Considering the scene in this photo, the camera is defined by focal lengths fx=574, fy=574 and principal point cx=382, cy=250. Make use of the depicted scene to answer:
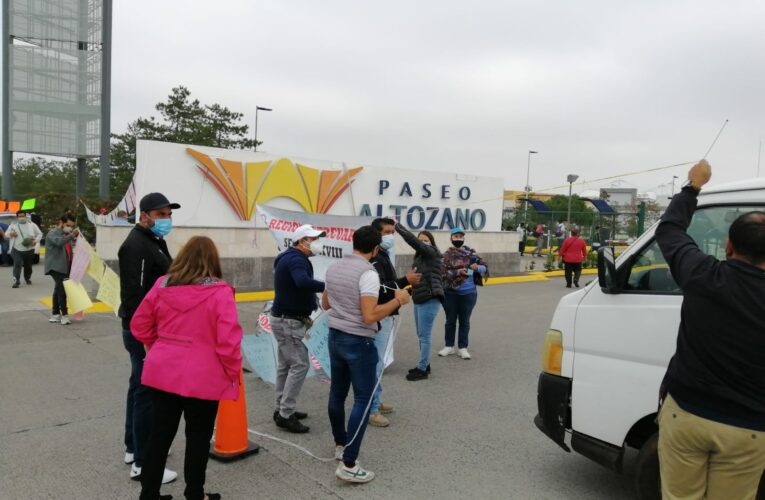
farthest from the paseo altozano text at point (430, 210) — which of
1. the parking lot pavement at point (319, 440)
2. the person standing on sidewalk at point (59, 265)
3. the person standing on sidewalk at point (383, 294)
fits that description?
the person standing on sidewalk at point (383, 294)

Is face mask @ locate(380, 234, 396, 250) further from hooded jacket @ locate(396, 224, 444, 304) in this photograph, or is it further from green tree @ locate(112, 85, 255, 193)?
green tree @ locate(112, 85, 255, 193)

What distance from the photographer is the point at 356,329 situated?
12.8 ft

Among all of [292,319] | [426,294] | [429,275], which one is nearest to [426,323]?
[426,294]

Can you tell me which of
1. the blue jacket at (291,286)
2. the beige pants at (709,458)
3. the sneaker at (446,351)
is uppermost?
the blue jacket at (291,286)

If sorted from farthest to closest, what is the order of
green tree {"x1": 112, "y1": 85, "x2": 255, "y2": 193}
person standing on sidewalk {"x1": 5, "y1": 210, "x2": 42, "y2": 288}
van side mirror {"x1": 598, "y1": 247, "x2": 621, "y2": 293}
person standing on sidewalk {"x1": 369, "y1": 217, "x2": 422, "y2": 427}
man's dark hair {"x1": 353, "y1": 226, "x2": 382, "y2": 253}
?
green tree {"x1": 112, "y1": 85, "x2": 255, "y2": 193} < person standing on sidewalk {"x1": 5, "y1": 210, "x2": 42, "y2": 288} < person standing on sidewalk {"x1": 369, "y1": 217, "x2": 422, "y2": 427} < man's dark hair {"x1": 353, "y1": 226, "x2": 382, "y2": 253} < van side mirror {"x1": 598, "y1": 247, "x2": 621, "y2": 293}

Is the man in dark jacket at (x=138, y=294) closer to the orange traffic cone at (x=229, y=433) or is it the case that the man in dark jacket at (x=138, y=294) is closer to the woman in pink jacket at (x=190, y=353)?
the orange traffic cone at (x=229, y=433)

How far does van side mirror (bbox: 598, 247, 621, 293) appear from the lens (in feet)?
10.7

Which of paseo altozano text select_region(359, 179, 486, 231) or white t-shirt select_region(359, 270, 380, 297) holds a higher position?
paseo altozano text select_region(359, 179, 486, 231)

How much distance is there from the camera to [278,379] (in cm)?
509

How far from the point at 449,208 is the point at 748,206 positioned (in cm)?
1409

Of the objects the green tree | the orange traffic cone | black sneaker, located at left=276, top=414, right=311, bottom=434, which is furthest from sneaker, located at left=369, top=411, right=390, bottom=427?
the green tree

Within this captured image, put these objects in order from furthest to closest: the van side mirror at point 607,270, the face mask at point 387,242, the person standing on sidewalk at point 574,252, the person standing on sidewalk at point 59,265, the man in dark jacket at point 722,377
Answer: the person standing on sidewalk at point 574,252 < the person standing on sidewalk at point 59,265 < the face mask at point 387,242 < the van side mirror at point 607,270 < the man in dark jacket at point 722,377

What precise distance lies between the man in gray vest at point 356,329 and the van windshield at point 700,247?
4.93 ft

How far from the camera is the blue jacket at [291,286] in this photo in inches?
189
